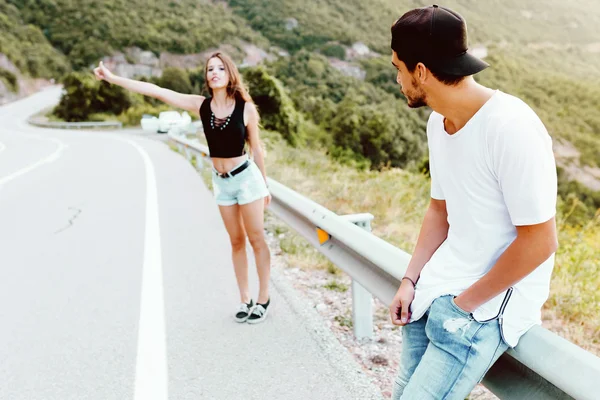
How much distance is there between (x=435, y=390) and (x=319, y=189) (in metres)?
8.43

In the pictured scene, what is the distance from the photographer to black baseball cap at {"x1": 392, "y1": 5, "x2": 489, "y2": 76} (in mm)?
1607

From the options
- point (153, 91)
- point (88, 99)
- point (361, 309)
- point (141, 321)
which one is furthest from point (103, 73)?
point (88, 99)

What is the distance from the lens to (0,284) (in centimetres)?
519

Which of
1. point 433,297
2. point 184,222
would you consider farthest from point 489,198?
point 184,222

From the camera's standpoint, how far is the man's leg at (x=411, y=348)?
1.95m

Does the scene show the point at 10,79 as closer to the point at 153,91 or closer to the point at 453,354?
the point at 153,91

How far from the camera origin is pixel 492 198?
1.70 metres

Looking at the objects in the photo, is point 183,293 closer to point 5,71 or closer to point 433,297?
point 433,297

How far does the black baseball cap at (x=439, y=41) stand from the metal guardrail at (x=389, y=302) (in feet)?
2.84

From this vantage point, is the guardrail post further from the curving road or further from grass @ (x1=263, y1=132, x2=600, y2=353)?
grass @ (x1=263, y1=132, x2=600, y2=353)

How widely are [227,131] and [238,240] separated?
89cm

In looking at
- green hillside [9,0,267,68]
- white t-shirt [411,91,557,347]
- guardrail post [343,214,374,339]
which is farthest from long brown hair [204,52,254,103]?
green hillside [9,0,267,68]

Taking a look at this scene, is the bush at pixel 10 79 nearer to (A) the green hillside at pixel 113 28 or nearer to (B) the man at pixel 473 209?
Answer: (A) the green hillside at pixel 113 28

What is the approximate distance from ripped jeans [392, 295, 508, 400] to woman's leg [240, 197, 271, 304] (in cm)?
248
